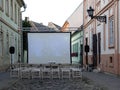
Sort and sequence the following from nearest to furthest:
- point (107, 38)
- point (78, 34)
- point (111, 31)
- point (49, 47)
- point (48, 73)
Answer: point (48, 73) → point (111, 31) → point (107, 38) → point (49, 47) → point (78, 34)

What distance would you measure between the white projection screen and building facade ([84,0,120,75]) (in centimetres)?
269

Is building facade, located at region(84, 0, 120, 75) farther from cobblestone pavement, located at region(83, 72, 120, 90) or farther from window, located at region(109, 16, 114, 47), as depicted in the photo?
cobblestone pavement, located at region(83, 72, 120, 90)

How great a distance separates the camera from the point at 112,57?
25.2 metres

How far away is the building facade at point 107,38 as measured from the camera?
23625mm

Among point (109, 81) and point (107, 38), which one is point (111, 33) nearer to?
point (107, 38)

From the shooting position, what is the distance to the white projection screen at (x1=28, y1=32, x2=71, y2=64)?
91.6 feet

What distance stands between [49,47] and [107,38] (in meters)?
4.14

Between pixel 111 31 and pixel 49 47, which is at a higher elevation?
pixel 111 31

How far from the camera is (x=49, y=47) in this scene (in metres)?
28.2

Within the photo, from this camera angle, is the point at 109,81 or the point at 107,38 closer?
the point at 109,81

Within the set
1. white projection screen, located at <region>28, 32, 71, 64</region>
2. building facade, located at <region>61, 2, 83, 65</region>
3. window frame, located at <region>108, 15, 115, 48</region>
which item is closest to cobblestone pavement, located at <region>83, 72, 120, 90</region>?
window frame, located at <region>108, 15, 115, 48</region>

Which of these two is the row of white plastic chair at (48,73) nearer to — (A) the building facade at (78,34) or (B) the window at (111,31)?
(B) the window at (111,31)

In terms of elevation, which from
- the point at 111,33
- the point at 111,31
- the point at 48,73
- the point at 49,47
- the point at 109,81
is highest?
the point at 111,31

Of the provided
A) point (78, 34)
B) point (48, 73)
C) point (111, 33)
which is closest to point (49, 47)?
point (48, 73)
